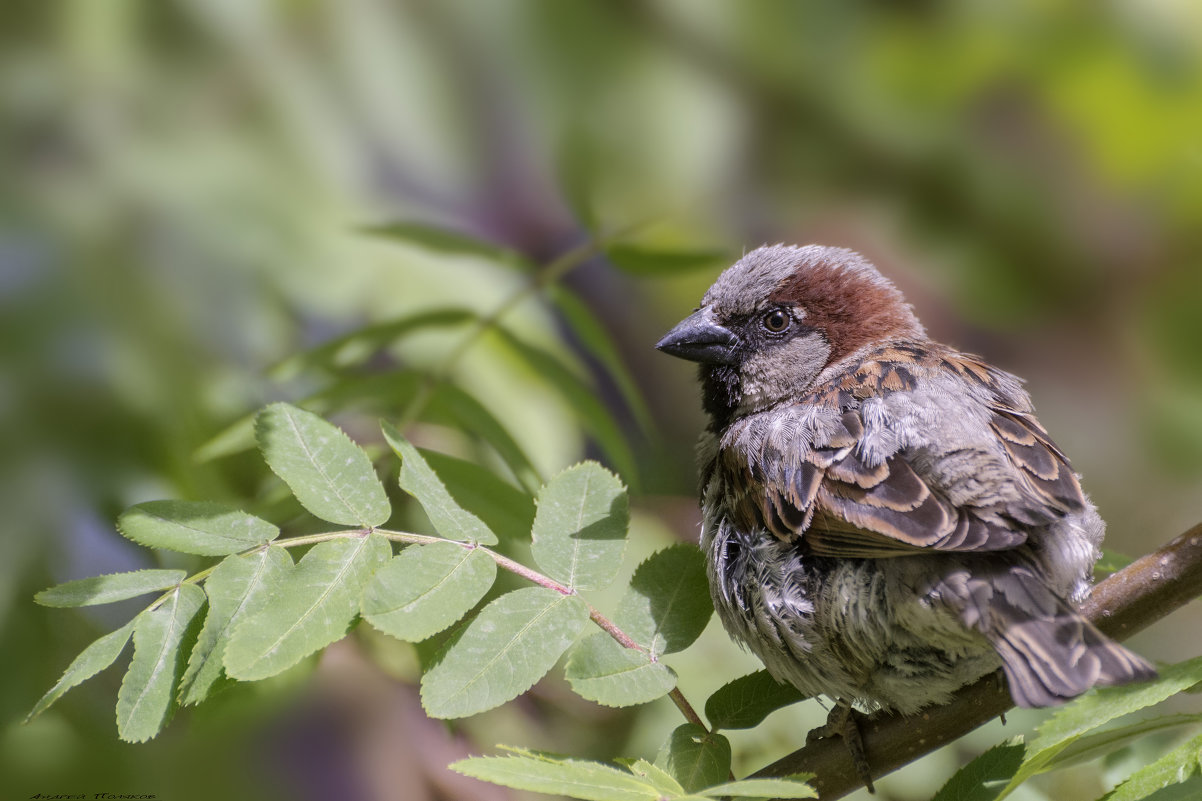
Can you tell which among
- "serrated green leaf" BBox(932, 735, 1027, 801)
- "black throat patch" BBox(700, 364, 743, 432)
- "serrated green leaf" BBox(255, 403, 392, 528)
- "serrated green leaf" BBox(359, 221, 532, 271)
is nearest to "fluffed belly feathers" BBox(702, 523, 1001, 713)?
"serrated green leaf" BBox(932, 735, 1027, 801)

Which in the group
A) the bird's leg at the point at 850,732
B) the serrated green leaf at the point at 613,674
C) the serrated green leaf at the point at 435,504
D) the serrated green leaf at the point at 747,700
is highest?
the serrated green leaf at the point at 435,504

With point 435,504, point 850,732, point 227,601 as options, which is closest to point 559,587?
point 435,504

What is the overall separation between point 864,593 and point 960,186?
2.30 metres

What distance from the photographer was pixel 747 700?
4.12ft

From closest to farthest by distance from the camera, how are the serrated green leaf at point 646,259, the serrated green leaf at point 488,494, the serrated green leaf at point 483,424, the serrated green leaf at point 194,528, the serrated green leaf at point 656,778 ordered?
the serrated green leaf at point 656,778 < the serrated green leaf at point 194,528 < the serrated green leaf at point 488,494 < the serrated green leaf at point 483,424 < the serrated green leaf at point 646,259

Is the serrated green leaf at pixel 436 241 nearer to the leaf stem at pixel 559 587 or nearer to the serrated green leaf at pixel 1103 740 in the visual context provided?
the leaf stem at pixel 559 587

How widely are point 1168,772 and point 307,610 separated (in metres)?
0.99

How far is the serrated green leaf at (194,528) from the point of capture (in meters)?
1.03

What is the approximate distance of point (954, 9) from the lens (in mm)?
2951

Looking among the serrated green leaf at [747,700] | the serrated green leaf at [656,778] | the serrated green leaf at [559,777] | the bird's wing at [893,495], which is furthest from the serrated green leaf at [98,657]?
the bird's wing at [893,495]

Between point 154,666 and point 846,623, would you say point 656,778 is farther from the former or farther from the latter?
Result: point 154,666

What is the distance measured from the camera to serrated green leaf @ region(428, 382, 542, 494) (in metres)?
1.68

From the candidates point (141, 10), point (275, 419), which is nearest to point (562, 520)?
point (275, 419)

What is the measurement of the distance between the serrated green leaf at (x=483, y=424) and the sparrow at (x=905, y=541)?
0.35 metres
